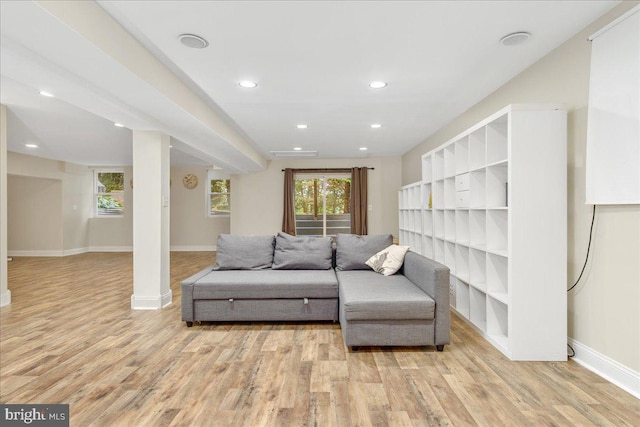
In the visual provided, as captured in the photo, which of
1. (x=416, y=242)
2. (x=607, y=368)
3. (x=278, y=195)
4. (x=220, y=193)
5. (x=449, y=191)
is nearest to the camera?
(x=607, y=368)

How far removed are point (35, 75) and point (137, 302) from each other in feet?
8.36

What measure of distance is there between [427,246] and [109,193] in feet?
30.2

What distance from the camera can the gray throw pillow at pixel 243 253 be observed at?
13.1ft

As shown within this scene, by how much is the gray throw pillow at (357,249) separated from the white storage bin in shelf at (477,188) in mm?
1109

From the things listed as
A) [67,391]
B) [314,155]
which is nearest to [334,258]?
[67,391]

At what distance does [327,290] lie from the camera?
3.44 metres

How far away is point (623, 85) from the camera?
216 centimetres

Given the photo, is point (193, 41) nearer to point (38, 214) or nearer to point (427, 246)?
point (427, 246)

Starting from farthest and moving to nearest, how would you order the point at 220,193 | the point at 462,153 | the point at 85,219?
1. the point at 220,193
2. the point at 85,219
3. the point at 462,153

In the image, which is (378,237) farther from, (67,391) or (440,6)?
(67,391)

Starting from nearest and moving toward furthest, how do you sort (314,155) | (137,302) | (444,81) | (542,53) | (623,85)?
(623,85), (542,53), (444,81), (137,302), (314,155)

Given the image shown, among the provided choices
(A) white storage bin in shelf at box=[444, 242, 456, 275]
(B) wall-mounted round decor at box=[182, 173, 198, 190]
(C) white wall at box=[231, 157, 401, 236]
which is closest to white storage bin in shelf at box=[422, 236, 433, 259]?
(A) white storage bin in shelf at box=[444, 242, 456, 275]

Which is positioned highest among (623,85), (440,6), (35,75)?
(440,6)

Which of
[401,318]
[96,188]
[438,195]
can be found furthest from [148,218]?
[96,188]
